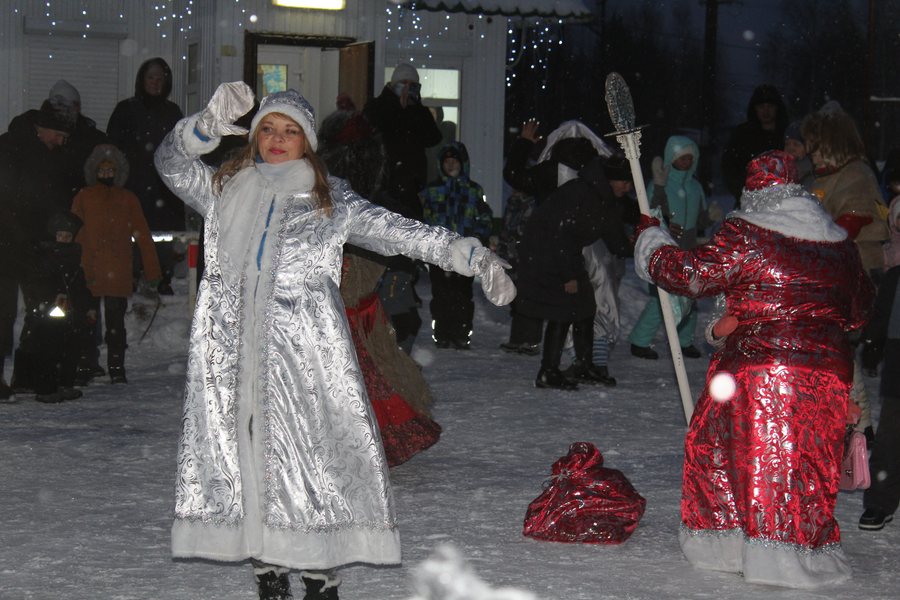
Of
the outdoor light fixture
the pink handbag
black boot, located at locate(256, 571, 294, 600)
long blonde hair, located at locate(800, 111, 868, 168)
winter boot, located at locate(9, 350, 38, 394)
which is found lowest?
winter boot, located at locate(9, 350, 38, 394)

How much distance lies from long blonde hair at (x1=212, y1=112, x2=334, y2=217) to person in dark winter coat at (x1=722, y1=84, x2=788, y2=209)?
23.0 feet

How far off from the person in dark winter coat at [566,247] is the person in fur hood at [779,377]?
3463 mm

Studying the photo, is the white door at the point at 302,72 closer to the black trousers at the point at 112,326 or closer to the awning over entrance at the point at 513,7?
the awning over entrance at the point at 513,7

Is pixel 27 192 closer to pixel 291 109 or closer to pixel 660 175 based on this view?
pixel 291 109

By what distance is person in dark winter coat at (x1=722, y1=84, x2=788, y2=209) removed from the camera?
10227 mm

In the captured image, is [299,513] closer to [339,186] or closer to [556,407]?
[339,186]

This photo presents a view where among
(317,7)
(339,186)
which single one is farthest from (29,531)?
(317,7)

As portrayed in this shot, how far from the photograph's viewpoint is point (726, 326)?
13.8ft

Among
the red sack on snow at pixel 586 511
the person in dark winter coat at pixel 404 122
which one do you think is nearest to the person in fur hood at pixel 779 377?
the red sack on snow at pixel 586 511

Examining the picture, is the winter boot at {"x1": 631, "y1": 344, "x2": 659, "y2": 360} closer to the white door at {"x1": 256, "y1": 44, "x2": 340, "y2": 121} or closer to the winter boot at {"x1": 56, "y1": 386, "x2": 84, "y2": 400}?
the winter boot at {"x1": 56, "y1": 386, "x2": 84, "y2": 400}

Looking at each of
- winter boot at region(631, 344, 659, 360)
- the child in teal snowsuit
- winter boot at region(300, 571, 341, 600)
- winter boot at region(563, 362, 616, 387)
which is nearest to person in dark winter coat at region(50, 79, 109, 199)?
winter boot at region(563, 362, 616, 387)

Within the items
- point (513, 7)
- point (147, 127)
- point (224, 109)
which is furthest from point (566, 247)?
point (513, 7)

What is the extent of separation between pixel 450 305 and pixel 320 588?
21.1ft

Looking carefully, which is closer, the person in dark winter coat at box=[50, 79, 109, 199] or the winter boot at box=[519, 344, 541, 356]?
the person in dark winter coat at box=[50, 79, 109, 199]
